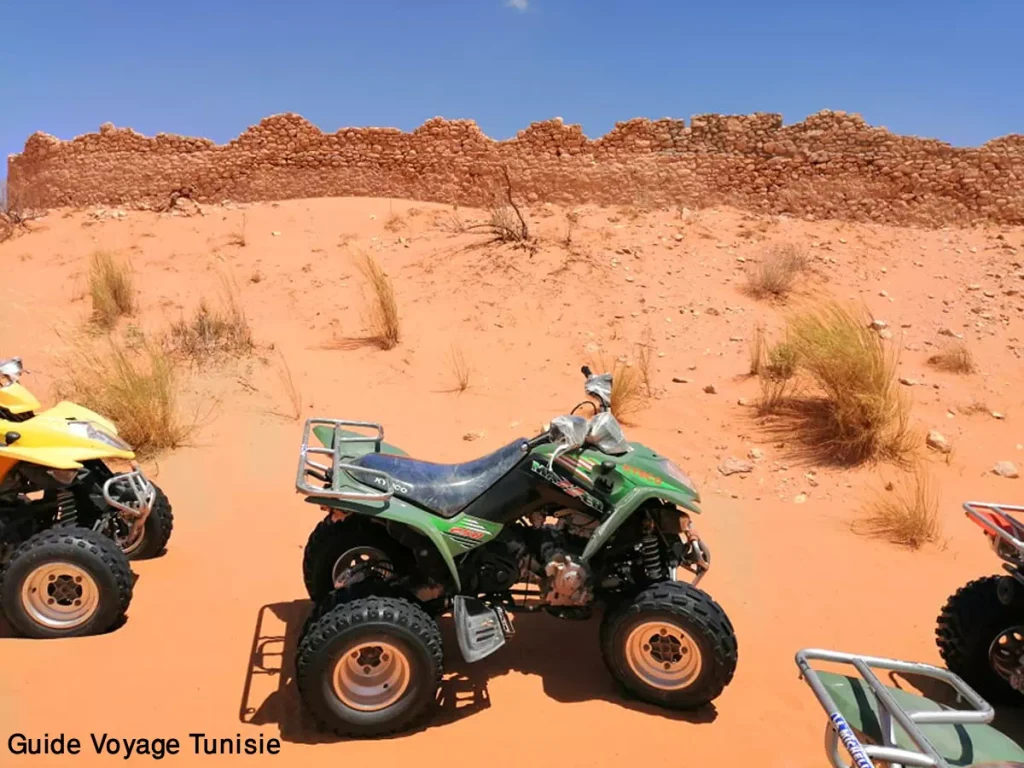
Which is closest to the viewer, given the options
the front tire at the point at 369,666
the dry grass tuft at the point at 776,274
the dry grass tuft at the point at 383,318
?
the front tire at the point at 369,666

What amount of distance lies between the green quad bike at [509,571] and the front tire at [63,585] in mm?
1166

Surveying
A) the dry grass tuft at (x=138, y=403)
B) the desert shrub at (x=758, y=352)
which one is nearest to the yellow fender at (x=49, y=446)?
the dry grass tuft at (x=138, y=403)

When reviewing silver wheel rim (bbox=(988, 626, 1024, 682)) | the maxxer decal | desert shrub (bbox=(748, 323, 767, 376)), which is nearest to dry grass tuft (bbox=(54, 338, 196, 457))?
the maxxer decal

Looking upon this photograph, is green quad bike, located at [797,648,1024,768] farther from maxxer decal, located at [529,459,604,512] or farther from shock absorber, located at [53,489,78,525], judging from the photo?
shock absorber, located at [53,489,78,525]

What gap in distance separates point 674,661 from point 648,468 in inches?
33.9

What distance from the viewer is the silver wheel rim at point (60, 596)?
3820mm

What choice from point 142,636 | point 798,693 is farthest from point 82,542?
point 798,693

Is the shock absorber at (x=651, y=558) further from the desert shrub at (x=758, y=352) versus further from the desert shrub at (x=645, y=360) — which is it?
the desert shrub at (x=758, y=352)

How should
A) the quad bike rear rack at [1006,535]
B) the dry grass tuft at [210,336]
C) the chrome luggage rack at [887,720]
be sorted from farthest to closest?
the dry grass tuft at [210,336] < the quad bike rear rack at [1006,535] < the chrome luggage rack at [887,720]

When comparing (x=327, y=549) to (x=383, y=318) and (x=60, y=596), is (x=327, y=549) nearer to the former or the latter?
(x=60, y=596)

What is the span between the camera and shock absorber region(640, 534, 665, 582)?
359cm

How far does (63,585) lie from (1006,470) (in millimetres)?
7122

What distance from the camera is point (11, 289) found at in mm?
13086

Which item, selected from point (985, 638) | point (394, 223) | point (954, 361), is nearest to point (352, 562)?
point (985, 638)
